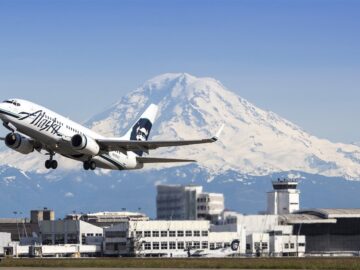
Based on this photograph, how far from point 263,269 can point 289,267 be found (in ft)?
11.4

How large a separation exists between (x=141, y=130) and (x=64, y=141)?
2625cm

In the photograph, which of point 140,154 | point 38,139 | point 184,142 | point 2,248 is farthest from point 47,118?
point 2,248

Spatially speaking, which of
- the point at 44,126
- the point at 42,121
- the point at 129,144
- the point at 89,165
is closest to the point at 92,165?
the point at 89,165

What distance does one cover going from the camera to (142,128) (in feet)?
463

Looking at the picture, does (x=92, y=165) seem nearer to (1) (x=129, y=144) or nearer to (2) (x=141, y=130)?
(1) (x=129, y=144)

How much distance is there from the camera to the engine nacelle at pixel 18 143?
118562mm

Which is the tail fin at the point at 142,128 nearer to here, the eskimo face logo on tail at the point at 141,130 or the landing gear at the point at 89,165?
the eskimo face logo on tail at the point at 141,130

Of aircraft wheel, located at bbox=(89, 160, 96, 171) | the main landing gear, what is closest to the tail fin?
aircraft wheel, located at bbox=(89, 160, 96, 171)

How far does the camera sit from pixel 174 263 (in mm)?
126312

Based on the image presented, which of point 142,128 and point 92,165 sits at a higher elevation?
point 142,128

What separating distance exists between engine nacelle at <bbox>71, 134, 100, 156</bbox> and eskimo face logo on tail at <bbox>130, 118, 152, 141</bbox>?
62.0 ft

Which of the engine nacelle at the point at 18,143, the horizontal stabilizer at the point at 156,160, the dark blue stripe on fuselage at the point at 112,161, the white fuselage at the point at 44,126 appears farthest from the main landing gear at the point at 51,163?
the horizontal stabilizer at the point at 156,160

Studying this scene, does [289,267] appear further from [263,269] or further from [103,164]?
[103,164]

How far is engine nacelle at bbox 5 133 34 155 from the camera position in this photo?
11856 centimetres
